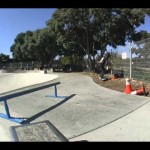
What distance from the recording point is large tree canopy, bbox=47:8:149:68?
74.0 ft

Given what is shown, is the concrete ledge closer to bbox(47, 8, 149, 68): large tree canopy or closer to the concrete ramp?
the concrete ramp

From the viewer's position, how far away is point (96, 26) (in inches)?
956

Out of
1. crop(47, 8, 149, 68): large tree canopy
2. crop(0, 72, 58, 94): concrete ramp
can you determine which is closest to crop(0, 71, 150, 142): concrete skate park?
crop(0, 72, 58, 94): concrete ramp

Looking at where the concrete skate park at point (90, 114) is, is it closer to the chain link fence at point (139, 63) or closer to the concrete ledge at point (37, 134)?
the concrete ledge at point (37, 134)

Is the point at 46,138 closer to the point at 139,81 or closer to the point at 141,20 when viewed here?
the point at 139,81

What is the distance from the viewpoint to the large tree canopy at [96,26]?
22547 mm

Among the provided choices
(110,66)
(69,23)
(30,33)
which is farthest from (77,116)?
(30,33)

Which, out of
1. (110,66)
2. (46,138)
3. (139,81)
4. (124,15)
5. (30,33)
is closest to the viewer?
(46,138)

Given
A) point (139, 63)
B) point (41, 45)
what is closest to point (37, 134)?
point (139, 63)

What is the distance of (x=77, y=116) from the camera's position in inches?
335

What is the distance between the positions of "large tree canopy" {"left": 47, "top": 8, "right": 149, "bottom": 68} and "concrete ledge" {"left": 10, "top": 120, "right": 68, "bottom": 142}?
16115mm
